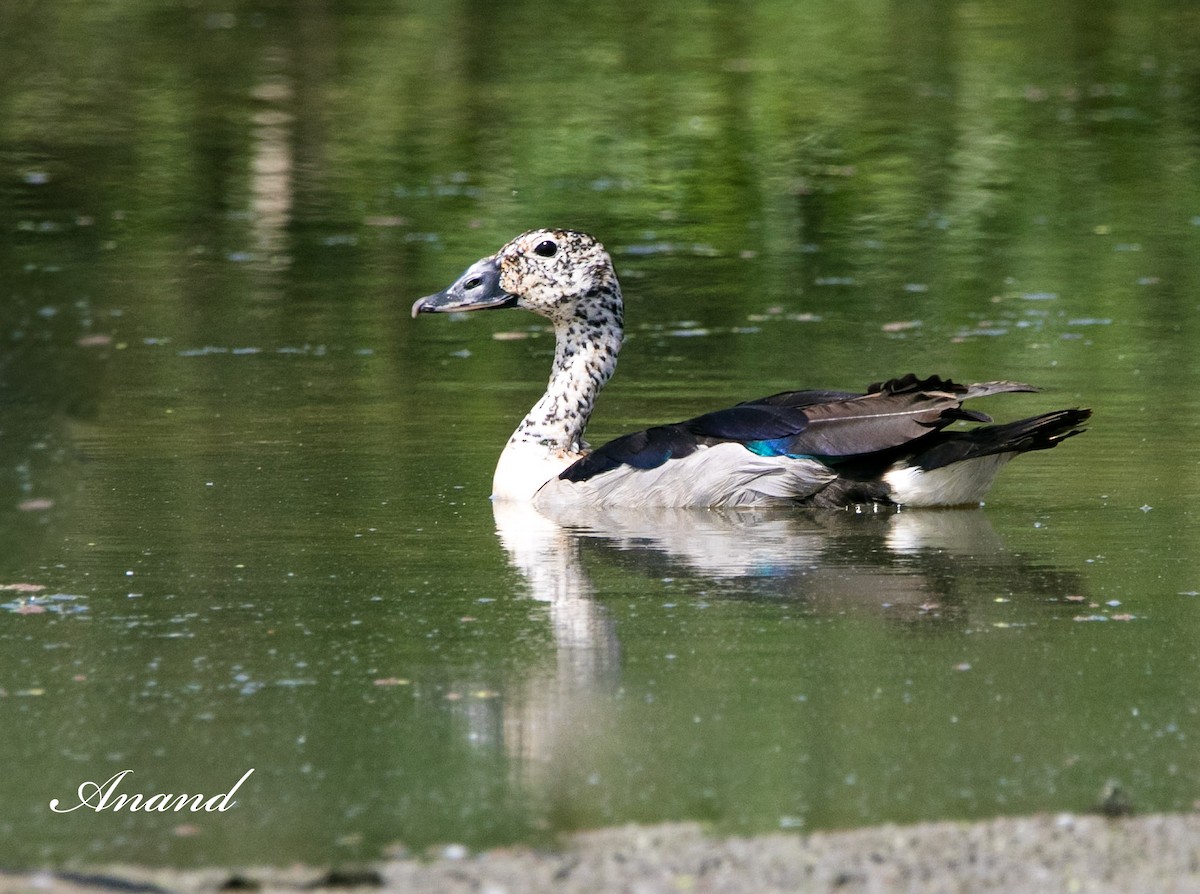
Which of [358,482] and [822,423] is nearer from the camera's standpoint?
[822,423]

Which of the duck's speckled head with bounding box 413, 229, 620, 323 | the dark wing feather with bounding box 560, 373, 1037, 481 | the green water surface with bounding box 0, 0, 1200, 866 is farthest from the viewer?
the duck's speckled head with bounding box 413, 229, 620, 323

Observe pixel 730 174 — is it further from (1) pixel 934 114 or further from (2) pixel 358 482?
(2) pixel 358 482

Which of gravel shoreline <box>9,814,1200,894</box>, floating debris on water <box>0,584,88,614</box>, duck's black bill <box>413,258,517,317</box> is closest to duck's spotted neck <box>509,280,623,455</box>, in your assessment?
duck's black bill <box>413,258,517,317</box>

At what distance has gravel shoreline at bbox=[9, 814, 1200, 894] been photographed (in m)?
5.11

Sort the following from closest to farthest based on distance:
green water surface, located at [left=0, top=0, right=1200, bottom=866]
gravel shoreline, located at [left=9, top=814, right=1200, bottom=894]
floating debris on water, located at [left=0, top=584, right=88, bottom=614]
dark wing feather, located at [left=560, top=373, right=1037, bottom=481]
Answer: gravel shoreline, located at [left=9, top=814, right=1200, bottom=894] < green water surface, located at [left=0, top=0, right=1200, bottom=866] < floating debris on water, located at [left=0, top=584, right=88, bottom=614] < dark wing feather, located at [left=560, top=373, right=1037, bottom=481]

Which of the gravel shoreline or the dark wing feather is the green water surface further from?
the dark wing feather

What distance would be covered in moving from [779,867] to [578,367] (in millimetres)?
5678

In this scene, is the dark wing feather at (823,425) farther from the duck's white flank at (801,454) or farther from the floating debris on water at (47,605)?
the floating debris on water at (47,605)

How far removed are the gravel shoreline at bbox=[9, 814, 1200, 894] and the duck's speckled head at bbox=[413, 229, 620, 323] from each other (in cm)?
554

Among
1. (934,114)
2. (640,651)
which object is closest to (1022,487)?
(640,651)

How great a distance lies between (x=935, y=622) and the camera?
748 centimetres

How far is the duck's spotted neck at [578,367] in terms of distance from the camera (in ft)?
34.2

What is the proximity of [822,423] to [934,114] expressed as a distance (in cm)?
1411

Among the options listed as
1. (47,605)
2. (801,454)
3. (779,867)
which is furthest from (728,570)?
(779,867)
